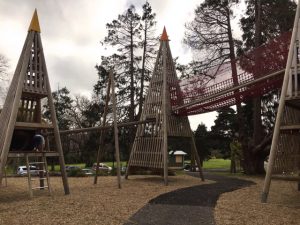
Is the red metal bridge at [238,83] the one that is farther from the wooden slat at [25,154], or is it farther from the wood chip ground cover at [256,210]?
the wooden slat at [25,154]

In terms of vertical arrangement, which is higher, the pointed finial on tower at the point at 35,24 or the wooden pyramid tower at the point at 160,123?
the pointed finial on tower at the point at 35,24

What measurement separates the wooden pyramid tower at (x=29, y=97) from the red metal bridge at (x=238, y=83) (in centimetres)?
518

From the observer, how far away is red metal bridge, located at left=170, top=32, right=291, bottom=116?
33.1ft

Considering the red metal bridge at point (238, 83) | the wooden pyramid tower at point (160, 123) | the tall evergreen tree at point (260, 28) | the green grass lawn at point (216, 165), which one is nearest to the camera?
the red metal bridge at point (238, 83)

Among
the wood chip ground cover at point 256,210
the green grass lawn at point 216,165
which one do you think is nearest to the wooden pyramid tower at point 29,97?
the wood chip ground cover at point 256,210

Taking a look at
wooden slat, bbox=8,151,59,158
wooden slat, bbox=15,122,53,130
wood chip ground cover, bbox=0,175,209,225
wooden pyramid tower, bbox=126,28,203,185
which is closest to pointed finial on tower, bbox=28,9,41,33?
wooden slat, bbox=15,122,53,130

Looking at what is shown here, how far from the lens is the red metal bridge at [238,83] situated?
33.1ft

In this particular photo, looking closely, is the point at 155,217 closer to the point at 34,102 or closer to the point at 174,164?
the point at 34,102

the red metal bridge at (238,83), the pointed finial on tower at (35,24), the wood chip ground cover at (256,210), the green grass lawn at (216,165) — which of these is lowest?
the wood chip ground cover at (256,210)

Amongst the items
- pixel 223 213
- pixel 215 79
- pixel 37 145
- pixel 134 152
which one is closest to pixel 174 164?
pixel 134 152

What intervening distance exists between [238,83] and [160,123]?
343cm

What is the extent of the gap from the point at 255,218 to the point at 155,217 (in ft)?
5.69

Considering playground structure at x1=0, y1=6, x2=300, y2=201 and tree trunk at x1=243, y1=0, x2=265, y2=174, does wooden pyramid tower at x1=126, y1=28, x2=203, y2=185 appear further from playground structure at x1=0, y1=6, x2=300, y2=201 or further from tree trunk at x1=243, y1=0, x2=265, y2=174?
tree trunk at x1=243, y1=0, x2=265, y2=174

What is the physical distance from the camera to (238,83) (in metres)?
11.1
